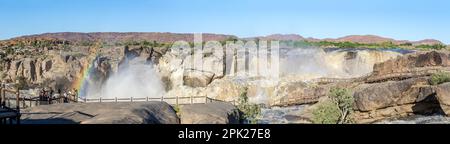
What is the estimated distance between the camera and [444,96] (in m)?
23.4

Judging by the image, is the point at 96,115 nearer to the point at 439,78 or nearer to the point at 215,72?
the point at 439,78

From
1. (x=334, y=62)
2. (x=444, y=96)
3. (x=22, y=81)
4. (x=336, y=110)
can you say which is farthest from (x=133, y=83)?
(x=336, y=110)

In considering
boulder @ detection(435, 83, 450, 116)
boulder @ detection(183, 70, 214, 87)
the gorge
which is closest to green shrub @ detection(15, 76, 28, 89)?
the gorge

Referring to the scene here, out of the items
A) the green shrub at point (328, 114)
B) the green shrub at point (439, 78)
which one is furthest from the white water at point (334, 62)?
the green shrub at point (328, 114)

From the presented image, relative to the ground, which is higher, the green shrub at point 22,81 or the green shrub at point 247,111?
the green shrub at point 247,111

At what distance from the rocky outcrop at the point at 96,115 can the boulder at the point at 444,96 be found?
13.7 metres

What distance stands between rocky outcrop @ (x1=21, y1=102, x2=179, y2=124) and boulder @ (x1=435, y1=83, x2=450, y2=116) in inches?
540

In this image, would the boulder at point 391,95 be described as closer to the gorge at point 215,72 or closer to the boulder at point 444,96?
the boulder at point 444,96

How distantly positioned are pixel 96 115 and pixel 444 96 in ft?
54.6

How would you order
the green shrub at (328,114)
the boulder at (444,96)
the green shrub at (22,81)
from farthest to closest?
the green shrub at (22,81) < the boulder at (444,96) < the green shrub at (328,114)

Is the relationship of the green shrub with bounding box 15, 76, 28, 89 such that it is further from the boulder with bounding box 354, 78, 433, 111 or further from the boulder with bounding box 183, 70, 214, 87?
the boulder with bounding box 354, 78, 433, 111

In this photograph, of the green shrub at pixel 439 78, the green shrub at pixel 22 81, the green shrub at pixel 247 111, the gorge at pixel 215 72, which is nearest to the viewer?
the green shrub at pixel 247 111

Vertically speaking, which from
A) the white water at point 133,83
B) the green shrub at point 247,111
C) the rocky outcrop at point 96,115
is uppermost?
the rocky outcrop at point 96,115

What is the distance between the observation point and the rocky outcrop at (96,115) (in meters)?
10.0
